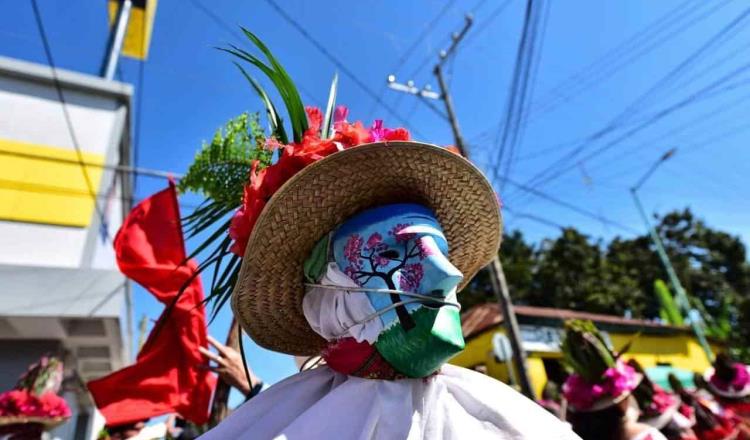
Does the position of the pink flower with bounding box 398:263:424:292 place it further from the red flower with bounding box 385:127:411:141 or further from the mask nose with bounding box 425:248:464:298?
the red flower with bounding box 385:127:411:141

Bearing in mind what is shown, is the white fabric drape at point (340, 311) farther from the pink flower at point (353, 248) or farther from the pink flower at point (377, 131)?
the pink flower at point (377, 131)

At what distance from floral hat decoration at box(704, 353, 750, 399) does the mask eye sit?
4909 millimetres

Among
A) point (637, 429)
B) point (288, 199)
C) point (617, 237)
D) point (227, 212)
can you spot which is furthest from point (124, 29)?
point (617, 237)

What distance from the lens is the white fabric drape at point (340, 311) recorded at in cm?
135

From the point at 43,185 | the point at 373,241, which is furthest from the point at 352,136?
the point at 43,185

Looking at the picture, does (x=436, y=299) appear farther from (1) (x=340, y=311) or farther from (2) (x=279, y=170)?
(2) (x=279, y=170)

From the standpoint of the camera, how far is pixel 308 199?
1.48m

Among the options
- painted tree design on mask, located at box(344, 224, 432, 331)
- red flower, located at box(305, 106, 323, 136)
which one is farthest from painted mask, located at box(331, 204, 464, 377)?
red flower, located at box(305, 106, 323, 136)

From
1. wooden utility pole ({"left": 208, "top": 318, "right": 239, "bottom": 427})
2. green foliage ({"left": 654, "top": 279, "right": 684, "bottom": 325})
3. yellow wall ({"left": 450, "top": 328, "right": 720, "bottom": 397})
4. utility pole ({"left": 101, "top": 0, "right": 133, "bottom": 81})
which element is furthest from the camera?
green foliage ({"left": 654, "top": 279, "right": 684, "bottom": 325})

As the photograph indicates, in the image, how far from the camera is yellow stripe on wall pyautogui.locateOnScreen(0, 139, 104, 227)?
6.62 meters

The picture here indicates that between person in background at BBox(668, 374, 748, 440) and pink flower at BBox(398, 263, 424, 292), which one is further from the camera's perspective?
person in background at BBox(668, 374, 748, 440)

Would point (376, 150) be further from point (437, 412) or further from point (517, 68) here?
point (517, 68)

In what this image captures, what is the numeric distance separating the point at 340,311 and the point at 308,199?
0.37 m

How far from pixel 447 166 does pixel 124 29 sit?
11.0m
